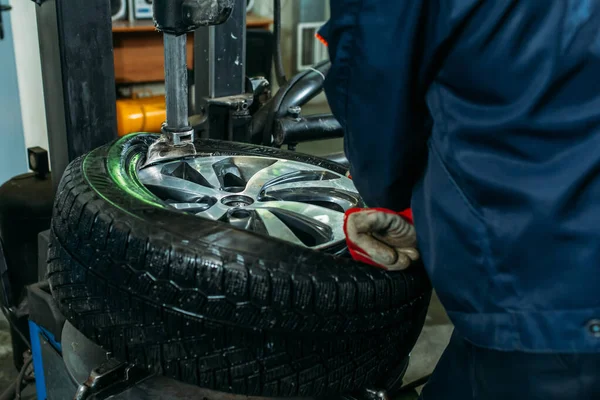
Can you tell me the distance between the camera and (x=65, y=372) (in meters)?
1.15

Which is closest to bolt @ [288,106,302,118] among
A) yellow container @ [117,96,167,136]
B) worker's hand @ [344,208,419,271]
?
worker's hand @ [344,208,419,271]

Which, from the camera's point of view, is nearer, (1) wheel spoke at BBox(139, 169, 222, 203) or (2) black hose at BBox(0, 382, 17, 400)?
(1) wheel spoke at BBox(139, 169, 222, 203)

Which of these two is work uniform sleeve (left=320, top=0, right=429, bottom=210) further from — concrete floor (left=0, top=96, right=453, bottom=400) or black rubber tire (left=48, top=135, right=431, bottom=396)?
concrete floor (left=0, top=96, right=453, bottom=400)

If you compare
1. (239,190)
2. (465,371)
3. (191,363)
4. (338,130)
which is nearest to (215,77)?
(338,130)

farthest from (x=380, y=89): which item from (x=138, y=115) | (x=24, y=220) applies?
(x=138, y=115)

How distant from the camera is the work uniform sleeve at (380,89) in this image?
714 millimetres

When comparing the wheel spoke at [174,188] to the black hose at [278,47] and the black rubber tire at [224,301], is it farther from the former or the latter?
the black hose at [278,47]

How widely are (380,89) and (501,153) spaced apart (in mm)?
162

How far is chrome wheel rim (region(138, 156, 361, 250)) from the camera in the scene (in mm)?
1182

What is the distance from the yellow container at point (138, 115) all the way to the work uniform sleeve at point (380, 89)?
111 inches

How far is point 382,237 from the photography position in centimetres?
91

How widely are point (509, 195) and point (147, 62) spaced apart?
3.41 metres

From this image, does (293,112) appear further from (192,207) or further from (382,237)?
(382,237)

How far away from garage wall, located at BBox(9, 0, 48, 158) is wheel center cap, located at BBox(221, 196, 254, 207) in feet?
6.20
